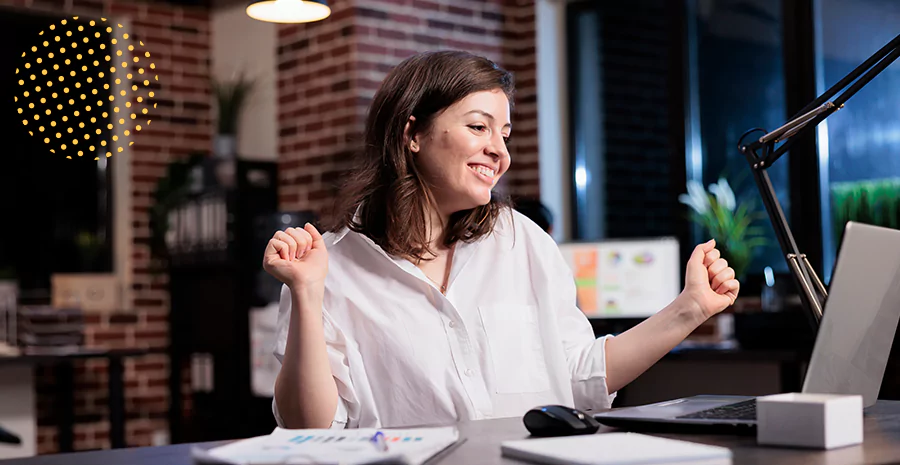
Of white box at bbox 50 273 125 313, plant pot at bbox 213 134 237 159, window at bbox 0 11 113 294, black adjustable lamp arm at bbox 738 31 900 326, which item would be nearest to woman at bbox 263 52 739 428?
black adjustable lamp arm at bbox 738 31 900 326

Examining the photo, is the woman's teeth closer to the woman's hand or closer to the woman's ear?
the woman's ear

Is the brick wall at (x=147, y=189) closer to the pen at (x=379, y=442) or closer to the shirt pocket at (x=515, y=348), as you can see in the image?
the shirt pocket at (x=515, y=348)

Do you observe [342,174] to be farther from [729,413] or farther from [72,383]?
[729,413]

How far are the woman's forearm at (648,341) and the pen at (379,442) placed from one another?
2.64 feet

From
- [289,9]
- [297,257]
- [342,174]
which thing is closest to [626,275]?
[342,174]

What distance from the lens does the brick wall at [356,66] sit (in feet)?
15.1

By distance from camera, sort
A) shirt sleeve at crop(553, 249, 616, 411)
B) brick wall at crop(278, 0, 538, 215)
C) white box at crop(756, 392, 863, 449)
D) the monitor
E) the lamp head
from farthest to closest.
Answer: brick wall at crop(278, 0, 538, 215)
the monitor
the lamp head
shirt sleeve at crop(553, 249, 616, 411)
white box at crop(756, 392, 863, 449)

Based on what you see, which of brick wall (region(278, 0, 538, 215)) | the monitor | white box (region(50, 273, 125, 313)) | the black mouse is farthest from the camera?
white box (region(50, 273, 125, 313))

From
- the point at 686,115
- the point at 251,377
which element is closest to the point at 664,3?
the point at 686,115

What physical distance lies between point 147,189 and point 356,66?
1856 mm

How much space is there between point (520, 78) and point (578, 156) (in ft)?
1.61

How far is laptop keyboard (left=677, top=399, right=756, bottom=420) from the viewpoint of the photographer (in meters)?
1.33

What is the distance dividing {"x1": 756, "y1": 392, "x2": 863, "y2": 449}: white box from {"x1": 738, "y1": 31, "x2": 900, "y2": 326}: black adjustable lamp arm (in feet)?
1.49

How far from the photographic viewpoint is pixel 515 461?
113cm
